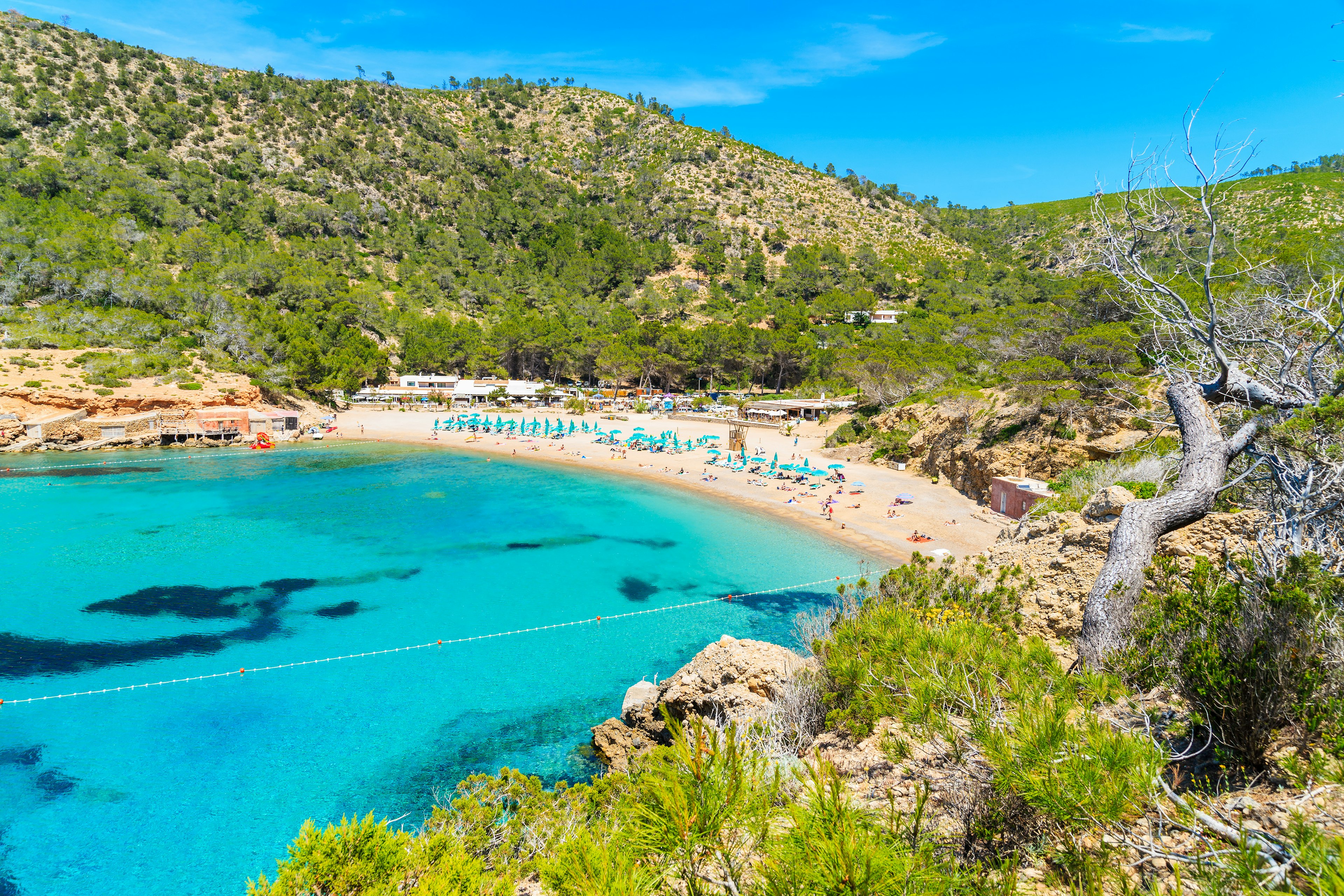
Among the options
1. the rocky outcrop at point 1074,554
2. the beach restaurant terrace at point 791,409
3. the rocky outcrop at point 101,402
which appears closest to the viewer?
the rocky outcrop at point 1074,554

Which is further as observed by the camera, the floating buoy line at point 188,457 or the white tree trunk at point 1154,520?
the floating buoy line at point 188,457

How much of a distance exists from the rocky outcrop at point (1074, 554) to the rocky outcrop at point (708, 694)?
316 cm

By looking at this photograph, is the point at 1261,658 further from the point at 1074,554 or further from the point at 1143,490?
the point at 1143,490

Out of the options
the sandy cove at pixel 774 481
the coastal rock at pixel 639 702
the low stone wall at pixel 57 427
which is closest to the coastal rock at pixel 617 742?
the coastal rock at pixel 639 702

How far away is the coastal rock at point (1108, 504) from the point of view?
891 cm

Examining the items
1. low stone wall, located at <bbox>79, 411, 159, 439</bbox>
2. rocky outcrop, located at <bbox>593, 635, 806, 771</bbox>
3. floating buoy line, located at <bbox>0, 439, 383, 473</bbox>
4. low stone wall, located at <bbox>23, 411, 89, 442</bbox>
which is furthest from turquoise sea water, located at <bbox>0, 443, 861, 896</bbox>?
low stone wall, located at <bbox>79, 411, 159, 439</bbox>

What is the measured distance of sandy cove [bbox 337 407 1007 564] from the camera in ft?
67.5

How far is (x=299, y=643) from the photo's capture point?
13.6 m

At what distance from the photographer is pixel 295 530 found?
2192 centimetres

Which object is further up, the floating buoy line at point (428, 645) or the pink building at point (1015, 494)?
the pink building at point (1015, 494)

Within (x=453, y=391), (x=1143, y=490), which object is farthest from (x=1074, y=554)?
(x=453, y=391)

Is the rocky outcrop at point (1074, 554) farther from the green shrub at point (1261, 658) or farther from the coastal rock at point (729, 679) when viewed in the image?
the coastal rock at point (729, 679)

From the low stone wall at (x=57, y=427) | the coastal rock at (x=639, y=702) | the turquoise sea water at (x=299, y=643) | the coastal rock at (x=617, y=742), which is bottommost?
the turquoise sea water at (x=299, y=643)

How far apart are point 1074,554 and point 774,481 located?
21157mm
